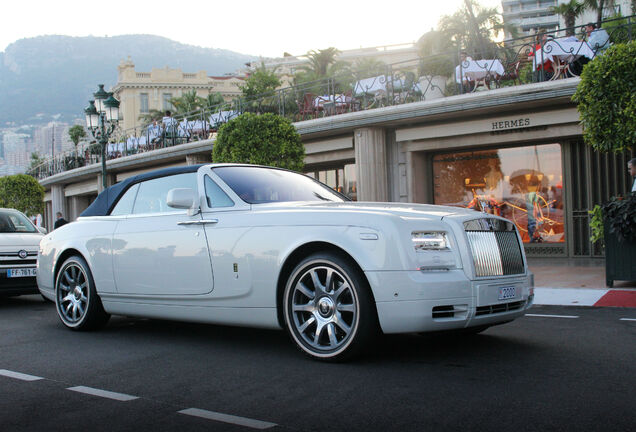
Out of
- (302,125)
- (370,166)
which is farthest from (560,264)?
(302,125)

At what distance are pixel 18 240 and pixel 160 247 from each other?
16.1 feet

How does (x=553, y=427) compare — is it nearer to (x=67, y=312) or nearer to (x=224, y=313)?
(x=224, y=313)

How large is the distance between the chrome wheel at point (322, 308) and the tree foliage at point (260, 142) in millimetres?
9535

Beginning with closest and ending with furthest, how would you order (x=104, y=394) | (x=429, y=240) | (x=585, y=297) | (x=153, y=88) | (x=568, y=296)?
1. (x=104, y=394)
2. (x=429, y=240)
3. (x=585, y=297)
4. (x=568, y=296)
5. (x=153, y=88)

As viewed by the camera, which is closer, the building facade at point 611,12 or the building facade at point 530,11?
the building facade at point 611,12

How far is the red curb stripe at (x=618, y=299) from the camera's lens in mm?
7988

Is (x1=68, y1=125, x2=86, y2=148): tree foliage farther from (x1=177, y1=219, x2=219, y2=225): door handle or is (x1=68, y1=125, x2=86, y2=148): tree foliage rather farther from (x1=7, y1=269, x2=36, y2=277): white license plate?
(x1=177, y1=219, x2=219, y2=225): door handle

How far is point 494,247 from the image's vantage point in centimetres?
496

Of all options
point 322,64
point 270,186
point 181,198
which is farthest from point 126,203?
point 322,64

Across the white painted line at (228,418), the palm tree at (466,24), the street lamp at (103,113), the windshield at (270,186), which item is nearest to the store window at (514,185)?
the street lamp at (103,113)

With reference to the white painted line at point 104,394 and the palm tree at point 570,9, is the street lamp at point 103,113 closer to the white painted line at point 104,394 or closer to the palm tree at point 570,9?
the white painted line at point 104,394

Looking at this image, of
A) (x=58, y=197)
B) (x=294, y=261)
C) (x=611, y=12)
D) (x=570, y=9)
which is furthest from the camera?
(x=58, y=197)

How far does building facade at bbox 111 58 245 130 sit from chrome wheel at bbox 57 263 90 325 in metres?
74.7

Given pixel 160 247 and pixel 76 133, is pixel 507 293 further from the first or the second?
pixel 76 133
